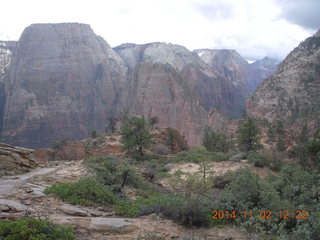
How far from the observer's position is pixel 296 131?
38219 mm

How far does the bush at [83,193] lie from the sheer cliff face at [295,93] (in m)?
37.9

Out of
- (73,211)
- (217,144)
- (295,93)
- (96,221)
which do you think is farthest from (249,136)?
(295,93)

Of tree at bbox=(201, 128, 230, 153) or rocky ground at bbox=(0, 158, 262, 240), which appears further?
tree at bbox=(201, 128, 230, 153)

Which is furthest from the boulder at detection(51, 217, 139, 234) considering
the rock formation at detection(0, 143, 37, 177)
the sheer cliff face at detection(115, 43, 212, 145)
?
the sheer cliff face at detection(115, 43, 212, 145)

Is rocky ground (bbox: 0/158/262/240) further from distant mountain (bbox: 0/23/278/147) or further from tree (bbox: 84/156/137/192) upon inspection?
distant mountain (bbox: 0/23/278/147)

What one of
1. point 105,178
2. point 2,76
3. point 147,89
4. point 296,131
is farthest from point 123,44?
point 105,178

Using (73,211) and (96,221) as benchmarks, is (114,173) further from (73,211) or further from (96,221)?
(96,221)

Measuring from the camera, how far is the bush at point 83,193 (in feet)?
21.7

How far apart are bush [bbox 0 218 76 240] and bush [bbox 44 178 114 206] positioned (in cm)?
212

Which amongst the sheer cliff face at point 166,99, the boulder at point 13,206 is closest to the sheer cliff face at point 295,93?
the sheer cliff face at point 166,99

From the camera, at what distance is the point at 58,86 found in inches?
3127

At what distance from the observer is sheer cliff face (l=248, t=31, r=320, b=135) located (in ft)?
138

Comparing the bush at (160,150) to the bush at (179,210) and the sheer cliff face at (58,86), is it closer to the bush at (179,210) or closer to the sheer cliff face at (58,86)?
the bush at (179,210)

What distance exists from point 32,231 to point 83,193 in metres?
2.70
